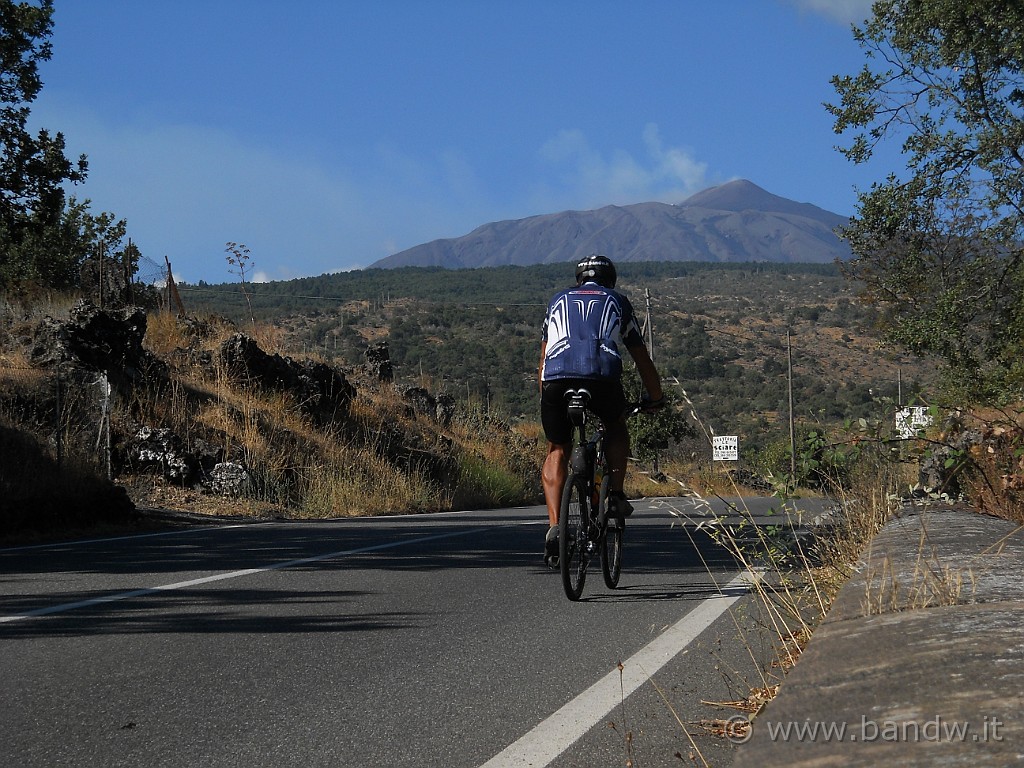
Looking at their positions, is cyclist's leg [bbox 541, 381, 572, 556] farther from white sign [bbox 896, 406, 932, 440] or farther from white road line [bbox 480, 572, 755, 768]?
white sign [bbox 896, 406, 932, 440]

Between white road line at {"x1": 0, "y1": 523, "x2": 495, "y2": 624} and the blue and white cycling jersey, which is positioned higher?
the blue and white cycling jersey

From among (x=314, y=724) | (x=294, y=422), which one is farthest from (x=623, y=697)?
(x=294, y=422)

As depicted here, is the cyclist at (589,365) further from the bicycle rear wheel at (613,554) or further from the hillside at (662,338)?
the hillside at (662,338)

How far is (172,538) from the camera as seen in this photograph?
9.93m

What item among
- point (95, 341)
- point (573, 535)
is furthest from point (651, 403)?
point (95, 341)

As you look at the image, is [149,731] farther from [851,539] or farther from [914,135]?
[914,135]

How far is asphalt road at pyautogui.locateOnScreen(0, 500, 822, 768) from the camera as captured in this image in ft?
12.0

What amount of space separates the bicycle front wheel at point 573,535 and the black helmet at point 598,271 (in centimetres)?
122

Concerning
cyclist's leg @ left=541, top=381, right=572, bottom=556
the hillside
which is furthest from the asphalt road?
the hillside

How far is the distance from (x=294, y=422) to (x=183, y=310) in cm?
514

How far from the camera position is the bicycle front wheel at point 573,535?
6355 millimetres

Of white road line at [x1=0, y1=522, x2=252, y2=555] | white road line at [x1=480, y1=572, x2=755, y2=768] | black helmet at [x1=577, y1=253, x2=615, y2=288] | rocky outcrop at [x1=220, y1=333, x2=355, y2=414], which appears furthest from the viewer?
rocky outcrop at [x1=220, y1=333, x2=355, y2=414]

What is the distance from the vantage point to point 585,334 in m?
6.54

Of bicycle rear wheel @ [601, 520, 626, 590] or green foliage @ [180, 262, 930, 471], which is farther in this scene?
green foliage @ [180, 262, 930, 471]
